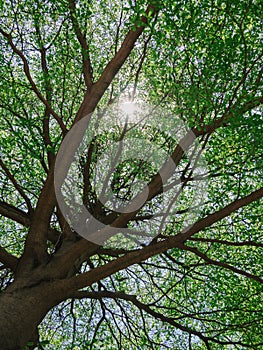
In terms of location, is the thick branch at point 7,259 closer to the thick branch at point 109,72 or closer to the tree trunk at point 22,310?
the tree trunk at point 22,310

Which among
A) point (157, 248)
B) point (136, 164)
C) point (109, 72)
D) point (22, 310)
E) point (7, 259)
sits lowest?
point (22, 310)

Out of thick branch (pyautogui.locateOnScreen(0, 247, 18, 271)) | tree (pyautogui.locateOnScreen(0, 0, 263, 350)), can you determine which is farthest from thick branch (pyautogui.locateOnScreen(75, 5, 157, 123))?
thick branch (pyautogui.locateOnScreen(0, 247, 18, 271))

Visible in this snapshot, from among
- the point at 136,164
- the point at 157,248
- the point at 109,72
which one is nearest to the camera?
the point at 157,248

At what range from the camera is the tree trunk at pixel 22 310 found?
447 cm

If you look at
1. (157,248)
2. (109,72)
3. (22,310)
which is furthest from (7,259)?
(109,72)

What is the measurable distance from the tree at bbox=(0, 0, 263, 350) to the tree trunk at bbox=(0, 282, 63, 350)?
19 millimetres

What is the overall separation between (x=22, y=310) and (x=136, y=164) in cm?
497

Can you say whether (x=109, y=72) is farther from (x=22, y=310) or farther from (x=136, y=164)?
(x=22, y=310)

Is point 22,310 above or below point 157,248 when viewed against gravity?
below

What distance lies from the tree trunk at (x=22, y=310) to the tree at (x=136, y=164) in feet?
0.06

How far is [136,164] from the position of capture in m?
9.09

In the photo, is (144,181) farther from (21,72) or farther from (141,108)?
(21,72)

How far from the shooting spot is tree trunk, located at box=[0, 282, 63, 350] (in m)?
4.47

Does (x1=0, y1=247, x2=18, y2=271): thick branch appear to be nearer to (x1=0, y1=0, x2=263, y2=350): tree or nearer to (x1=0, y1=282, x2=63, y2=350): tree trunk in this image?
(x1=0, y1=0, x2=263, y2=350): tree
